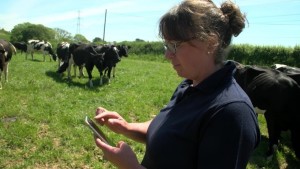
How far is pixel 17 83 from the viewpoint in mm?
12938

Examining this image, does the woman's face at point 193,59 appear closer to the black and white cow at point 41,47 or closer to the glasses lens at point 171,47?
the glasses lens at point 171,47

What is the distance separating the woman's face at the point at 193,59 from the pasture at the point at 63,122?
13.6 feet

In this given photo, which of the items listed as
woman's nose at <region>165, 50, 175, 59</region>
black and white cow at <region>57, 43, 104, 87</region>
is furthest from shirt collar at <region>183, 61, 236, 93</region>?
black and white cow at <region>57, 43, 104, 87</region>

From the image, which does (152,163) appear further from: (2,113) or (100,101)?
(100,101)

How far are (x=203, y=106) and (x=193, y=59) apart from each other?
0.28 m

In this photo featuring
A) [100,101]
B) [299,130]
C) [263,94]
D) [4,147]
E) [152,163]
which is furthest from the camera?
[100,101]

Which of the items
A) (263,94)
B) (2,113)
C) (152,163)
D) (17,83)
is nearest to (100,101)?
(2,113)

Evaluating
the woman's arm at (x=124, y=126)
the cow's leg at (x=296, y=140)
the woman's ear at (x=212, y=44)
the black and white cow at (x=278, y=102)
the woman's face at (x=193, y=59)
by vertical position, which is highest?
the woman's ear at (x=212, y=44)

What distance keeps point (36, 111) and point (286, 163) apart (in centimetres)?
596

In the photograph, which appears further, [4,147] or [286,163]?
[286,163]

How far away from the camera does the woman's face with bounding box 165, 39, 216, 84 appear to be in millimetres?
1888

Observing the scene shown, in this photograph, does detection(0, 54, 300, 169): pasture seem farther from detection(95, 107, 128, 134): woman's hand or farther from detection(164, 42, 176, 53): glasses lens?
detection(164, 42, 176, 53): glasses lens

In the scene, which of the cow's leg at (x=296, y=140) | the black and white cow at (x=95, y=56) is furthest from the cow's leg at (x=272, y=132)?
the black and white cow at (x=95, y=56)

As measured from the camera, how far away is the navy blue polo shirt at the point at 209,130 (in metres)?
1.65
